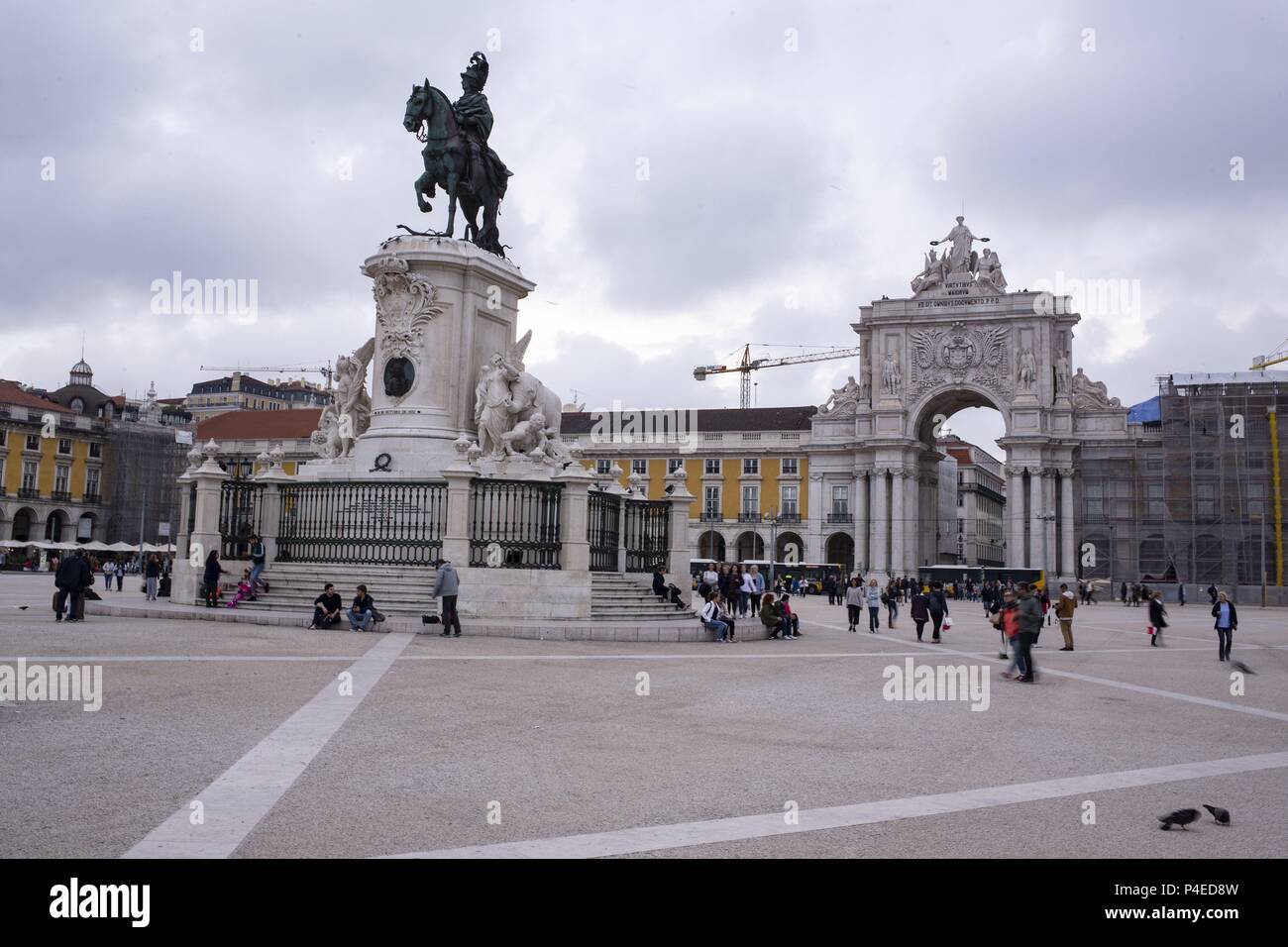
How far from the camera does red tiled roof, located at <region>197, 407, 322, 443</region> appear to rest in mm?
82188

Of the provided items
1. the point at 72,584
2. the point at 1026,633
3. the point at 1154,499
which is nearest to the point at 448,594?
the point at 72,584

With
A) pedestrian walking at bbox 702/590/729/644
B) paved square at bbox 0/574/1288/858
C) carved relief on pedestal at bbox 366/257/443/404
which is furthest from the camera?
carved relief on pedestal at bbox 366/257/443/404

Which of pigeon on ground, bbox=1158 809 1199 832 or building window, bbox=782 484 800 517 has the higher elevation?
building window, bbox=782 484 800 517

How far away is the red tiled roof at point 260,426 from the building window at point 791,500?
1366 inches

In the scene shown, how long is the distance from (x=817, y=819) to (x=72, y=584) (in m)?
14.0

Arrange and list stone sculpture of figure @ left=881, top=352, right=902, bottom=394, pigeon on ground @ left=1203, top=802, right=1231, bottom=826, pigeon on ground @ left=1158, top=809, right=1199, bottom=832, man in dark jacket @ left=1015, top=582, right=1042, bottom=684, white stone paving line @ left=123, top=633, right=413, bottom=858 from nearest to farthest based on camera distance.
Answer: white stone paving line @ left=123, top=633, right=413, bottom=858 → pigeon on ground @ left=1158, top=809, right=1199, bottom=832 → pigeon on ground @ left=1203, top=802, right=1231, bottom=826 → man in dark jacket @ left=1015, top=582, right=1042, bottom=684 → stone sculpture of figure @ left=881, top=352, right=902, bottom=394

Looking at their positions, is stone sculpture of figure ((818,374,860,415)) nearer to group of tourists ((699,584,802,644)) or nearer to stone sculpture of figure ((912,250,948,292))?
stone sculpture of figure ((912,250,948,292))

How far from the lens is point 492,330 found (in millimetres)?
20188

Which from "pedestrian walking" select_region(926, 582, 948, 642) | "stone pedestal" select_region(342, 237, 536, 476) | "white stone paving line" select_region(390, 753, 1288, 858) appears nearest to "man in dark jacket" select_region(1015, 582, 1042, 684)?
"white stone paving line" select_region(390, 753, 1288, 858)

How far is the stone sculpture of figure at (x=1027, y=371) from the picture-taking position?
71.2 metres

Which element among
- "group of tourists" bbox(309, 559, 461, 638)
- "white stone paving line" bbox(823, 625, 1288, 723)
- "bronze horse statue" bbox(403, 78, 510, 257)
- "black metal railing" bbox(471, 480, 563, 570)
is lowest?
"white stone paving line" bbox(823, 625, 1288, 723)

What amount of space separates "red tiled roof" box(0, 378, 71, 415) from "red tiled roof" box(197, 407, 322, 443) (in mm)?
9867
